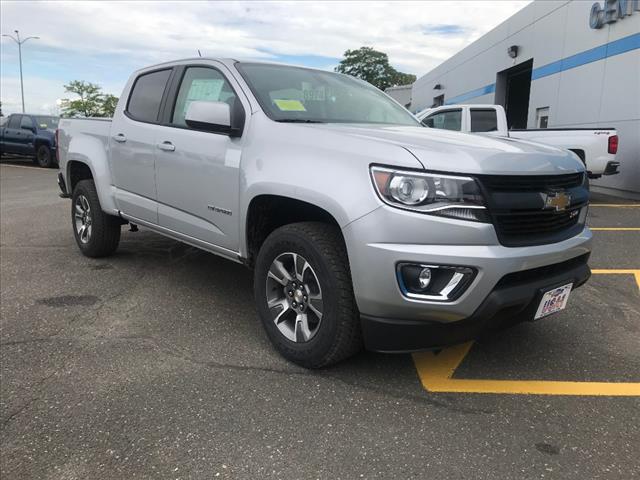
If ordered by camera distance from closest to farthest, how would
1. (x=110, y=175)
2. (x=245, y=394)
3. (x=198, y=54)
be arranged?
1. (x=245, y=394)
2. (x=198, y=54)
3. (x=110, y=175)

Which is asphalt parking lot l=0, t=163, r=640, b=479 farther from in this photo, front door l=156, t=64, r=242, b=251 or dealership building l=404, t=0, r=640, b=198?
dealership building l=404, t=0, r=640, b=198

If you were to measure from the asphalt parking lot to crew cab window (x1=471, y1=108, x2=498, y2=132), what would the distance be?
586cm

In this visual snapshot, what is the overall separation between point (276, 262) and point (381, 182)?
3.00ft

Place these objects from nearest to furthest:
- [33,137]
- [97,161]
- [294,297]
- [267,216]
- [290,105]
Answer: [294,297]
[267,216]
[290,105]
[97,161]
[33,137]

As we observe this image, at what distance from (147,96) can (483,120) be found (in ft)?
22.9

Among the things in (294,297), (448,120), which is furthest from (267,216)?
(448,120)

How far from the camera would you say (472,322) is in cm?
268

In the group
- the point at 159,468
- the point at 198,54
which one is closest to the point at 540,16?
the point at 198,54

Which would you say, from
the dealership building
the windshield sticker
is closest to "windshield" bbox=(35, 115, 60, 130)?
the dealership building

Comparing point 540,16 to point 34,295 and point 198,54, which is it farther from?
point 34,295

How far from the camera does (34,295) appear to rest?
4.53 m

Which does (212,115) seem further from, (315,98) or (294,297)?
(294,297)

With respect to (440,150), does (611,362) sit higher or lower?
lower

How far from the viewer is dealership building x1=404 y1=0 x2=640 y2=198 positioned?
11.3 m
